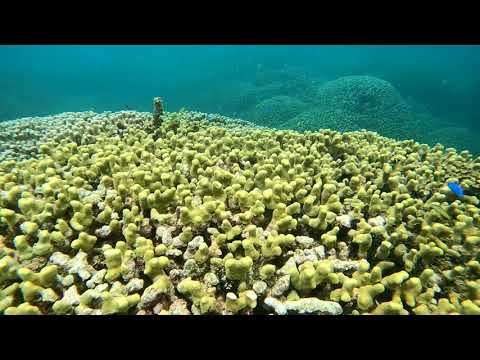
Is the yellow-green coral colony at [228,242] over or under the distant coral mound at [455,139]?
under

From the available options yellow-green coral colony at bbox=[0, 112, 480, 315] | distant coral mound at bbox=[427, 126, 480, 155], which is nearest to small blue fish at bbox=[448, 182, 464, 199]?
yellow-green coral colony at bbox=[0, 112, 480, 315]

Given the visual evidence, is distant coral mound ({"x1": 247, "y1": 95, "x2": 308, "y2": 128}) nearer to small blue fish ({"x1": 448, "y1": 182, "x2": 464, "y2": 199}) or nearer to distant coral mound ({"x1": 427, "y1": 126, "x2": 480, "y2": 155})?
distant coral mound ({"x1": 427, "y1": 126, "x2": 480, "y2": 155})

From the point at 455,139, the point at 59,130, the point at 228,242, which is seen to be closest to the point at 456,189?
the point at 228,242

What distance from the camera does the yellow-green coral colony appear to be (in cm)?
245

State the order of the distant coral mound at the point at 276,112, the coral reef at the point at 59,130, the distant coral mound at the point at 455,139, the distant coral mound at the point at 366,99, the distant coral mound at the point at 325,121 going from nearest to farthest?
the coral reef at the point at 59,130
the distant coral mound at the point at 325,121
the distant coral mound at the point at 455,139
the distant coral mound at the point at 366,99
the distant coral mound at the point at 276,112

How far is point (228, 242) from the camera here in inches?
117

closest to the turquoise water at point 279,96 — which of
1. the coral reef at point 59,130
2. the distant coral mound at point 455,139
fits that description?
the distant coral mound at point 455,139

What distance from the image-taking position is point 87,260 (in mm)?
2852

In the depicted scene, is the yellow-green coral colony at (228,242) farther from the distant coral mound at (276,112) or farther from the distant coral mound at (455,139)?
the distant coral mound at (455,139)

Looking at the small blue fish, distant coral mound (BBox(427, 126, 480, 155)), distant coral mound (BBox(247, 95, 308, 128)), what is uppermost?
distant coral mound (BBox(247, 95, 308, 128))

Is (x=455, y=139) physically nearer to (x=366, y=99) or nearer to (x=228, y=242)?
(x=366, y=99)

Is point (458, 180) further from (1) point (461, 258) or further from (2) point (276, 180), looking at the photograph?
(2) point (276, 180)

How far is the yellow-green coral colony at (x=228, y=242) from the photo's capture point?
8.03 ft
